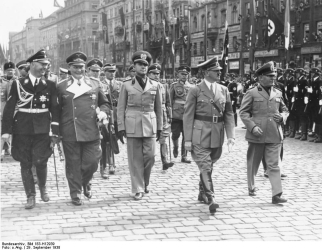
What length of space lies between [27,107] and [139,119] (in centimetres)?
167

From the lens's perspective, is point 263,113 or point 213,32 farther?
point 213,32

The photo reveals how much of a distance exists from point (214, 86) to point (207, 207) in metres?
1.66

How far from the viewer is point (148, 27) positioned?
6669cm

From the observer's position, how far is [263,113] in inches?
304

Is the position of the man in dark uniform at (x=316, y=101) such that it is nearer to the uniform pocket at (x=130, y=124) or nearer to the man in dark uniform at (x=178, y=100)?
the man in dark uniform at (x=178, y=100)

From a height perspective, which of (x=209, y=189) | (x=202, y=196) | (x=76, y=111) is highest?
(x=76, y=111)

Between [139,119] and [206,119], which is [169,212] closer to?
[206,119]

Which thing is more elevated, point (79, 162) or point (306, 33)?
point (306, 33)

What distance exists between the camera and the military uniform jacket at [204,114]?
7.03 meters

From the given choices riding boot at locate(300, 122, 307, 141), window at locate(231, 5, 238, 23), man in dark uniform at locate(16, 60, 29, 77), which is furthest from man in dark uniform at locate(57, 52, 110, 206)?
window at locate(231, 5, 238, 23)

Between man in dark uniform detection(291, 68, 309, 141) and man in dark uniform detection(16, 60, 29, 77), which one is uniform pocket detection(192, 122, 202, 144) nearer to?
man in dark uniform detection(16, 60, 29, 77)

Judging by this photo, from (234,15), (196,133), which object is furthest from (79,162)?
(234,15)

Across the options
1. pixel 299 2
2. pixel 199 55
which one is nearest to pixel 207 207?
pixel 299 2

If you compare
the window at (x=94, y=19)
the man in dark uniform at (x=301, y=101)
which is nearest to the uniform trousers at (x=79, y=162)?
the man in dark uniform at (x=301, y=101)
